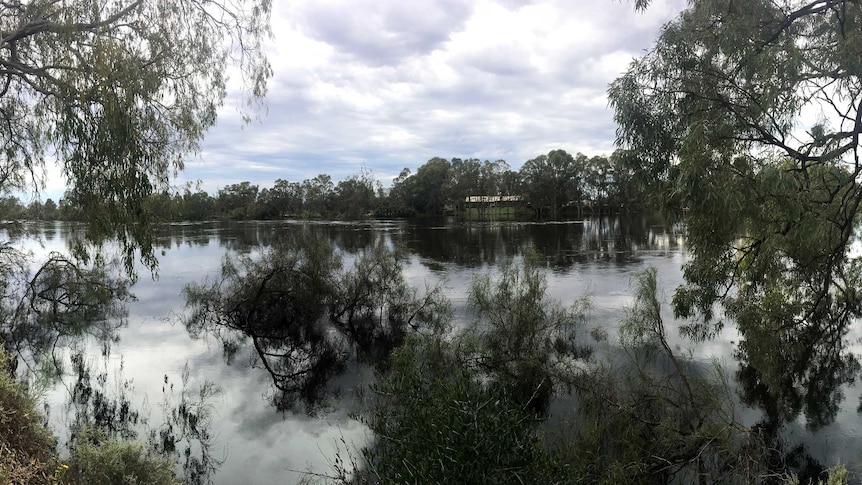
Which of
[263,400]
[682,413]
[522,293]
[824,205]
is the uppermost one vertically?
[824,205]

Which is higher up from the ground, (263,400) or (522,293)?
(522,293)

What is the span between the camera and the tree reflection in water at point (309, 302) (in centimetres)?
1683

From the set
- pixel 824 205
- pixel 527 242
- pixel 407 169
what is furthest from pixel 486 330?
pixel 407 169

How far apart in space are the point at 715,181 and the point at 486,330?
681cm

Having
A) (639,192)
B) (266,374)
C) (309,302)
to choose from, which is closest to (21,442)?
(266,374)

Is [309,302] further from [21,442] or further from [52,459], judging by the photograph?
[21,442]

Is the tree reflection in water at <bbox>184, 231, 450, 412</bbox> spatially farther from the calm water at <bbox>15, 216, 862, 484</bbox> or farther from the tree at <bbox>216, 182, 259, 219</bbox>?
the tree at <bbox>216, 182, 259, 219</bbox>

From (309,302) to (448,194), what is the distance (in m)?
85.5

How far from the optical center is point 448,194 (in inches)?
4011

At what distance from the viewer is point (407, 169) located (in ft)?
374

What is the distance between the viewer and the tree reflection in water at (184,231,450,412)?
1683 cm

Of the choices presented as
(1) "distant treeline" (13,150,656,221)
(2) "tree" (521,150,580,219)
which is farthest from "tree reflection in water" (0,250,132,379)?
(2) "tree" (521,150,580,219)

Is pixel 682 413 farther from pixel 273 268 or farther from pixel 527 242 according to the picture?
pixel 527 242

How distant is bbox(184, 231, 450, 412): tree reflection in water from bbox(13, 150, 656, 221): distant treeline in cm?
6618
